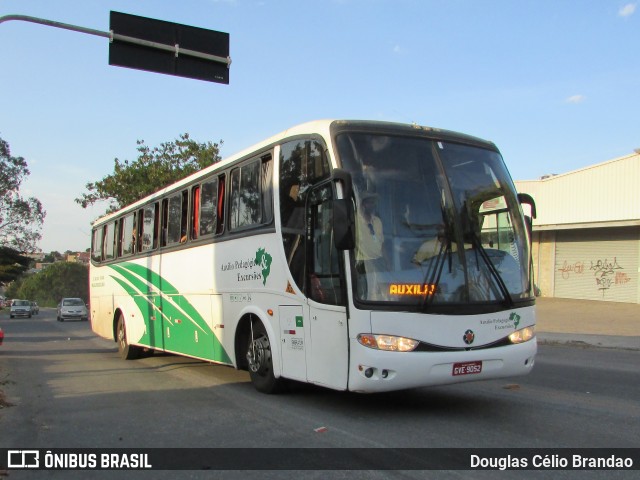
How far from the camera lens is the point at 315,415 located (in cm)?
684

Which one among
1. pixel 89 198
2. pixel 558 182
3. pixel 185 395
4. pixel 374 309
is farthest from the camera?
pixel 89 198

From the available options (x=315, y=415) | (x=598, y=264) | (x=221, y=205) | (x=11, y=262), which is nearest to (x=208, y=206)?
(x=221, y=205)

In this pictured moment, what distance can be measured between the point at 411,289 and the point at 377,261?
447mm

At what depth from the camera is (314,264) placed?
686cm

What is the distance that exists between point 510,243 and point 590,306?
2064 cm

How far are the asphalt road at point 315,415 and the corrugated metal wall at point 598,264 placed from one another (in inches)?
653

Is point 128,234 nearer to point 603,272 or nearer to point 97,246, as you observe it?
point 97,246

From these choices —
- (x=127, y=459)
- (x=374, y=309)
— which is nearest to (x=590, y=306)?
(x=374, y=309)

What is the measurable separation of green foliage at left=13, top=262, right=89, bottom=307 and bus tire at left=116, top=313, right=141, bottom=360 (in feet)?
341

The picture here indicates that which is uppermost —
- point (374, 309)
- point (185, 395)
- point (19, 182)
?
point (19, 182)

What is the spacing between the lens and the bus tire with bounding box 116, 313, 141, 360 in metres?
13.8

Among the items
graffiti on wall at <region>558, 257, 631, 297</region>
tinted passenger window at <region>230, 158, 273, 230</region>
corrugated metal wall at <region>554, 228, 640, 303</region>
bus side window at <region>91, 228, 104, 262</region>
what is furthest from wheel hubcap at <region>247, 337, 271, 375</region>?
graffiti on wall at <region>558, 257, 631, 297</region>

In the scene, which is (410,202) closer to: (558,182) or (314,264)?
(314,264)

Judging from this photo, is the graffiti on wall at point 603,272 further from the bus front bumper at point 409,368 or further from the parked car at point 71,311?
the parked car at point 71,311
